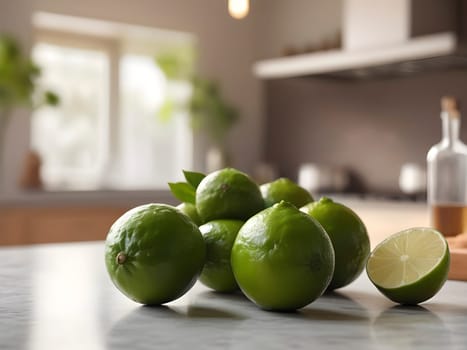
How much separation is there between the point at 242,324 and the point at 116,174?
4.11m

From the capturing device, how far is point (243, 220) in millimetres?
963

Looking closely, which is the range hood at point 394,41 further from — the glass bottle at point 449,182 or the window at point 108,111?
the glass bottle at point 449,182

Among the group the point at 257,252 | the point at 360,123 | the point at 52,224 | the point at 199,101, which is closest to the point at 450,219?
the point at 257,252

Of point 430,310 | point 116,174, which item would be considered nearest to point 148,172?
point 116,174

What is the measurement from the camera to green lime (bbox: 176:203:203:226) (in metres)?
0.99

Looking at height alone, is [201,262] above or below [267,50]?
below

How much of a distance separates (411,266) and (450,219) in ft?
2.30

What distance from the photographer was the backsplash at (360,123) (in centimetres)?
443

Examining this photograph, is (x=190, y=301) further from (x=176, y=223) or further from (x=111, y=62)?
(x=111, y=62)

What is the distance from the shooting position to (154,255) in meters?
0.82

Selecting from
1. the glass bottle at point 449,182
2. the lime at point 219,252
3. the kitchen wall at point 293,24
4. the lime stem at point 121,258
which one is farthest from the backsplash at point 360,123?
the lime stem at point 121,258

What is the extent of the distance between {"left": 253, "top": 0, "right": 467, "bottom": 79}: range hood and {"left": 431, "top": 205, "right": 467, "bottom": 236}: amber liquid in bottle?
2.14 metres

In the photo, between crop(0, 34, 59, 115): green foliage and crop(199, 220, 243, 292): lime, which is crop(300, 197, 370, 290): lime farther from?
crop(0, 34, 59, 115): green foliage

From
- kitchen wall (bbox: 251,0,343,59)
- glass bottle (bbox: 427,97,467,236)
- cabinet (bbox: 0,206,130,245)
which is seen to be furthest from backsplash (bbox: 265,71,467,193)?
glass bottle (bbox: 427,97,467,236)
